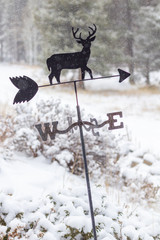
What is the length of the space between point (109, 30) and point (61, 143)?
9.36 m

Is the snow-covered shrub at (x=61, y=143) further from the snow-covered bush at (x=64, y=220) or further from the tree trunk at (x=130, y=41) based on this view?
the tree trunk at (x=130, y=41)

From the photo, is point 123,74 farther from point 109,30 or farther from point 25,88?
point 109,30

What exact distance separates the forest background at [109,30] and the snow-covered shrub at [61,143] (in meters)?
6.54

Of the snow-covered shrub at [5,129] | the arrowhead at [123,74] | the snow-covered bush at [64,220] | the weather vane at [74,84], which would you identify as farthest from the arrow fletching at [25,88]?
the snow-covered shrub at [5,129]

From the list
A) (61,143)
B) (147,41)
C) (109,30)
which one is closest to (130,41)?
(147,41)

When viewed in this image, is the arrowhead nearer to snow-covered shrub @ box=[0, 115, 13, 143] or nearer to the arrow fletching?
the arrow fletching

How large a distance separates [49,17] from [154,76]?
19.3 ft

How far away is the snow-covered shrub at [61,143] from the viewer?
3213 millimetres

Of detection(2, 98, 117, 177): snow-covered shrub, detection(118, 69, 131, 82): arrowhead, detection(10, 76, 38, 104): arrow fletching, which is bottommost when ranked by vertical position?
detection(2, 98, 117, 177): snow-covered shrub

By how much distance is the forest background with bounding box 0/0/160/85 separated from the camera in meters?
10.4

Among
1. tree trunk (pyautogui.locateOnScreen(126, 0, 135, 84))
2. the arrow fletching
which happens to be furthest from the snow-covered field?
tree trunk (pyautogui.locateOnScreen(126, 0, 135, 84))

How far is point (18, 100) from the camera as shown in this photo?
5.18 feet

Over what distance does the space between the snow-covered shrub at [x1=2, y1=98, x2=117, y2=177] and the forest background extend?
21.5ft

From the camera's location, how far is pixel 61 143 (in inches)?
130
